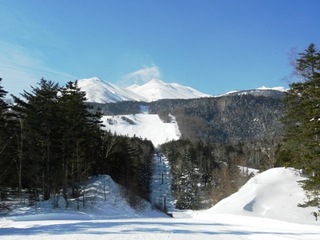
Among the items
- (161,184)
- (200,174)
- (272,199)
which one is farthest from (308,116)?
(161,184)

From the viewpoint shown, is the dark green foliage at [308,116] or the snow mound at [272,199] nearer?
the dark green foliage at [308,116]

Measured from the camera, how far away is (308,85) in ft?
89.2

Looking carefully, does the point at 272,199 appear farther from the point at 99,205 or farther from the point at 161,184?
the point at 161,184

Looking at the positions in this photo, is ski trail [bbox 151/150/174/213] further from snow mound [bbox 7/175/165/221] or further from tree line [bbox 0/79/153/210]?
tree line [bbox 0/79/153/210]

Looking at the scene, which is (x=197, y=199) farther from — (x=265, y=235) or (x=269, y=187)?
(x=265, y=235)

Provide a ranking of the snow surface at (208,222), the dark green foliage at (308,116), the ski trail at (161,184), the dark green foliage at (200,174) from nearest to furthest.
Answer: the snow surface at (208,222) → the dark green foliage at (308,116) → the dark green foliage at (200,174) → the ski trail at (161,184)

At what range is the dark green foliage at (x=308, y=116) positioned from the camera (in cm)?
2228

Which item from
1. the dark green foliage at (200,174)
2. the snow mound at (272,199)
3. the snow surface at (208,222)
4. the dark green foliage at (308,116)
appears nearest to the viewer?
the snow surface at (208,222)

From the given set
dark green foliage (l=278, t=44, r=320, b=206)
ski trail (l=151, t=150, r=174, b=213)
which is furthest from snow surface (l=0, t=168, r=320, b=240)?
ski trail (l=151, t=150, r=174, b=213)

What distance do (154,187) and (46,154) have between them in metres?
91.7

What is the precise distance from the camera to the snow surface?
14.7 m

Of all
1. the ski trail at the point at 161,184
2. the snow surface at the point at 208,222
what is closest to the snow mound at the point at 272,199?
the snow surface at the point at 208,222

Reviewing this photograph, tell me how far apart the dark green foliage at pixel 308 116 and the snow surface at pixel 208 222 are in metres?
3.60

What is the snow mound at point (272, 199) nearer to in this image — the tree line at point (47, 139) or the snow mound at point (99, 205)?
the snow mound at point (99, 205)
